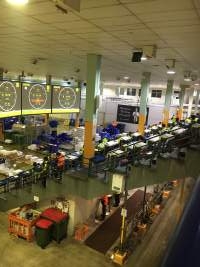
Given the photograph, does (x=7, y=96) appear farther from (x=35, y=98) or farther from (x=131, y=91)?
(x=131, y=91)

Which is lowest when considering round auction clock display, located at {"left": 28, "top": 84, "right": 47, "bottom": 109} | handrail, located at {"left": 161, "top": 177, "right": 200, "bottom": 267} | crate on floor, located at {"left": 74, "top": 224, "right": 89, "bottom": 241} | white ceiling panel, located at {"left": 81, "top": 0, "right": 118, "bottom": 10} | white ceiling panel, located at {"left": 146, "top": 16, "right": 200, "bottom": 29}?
crate on floor, located at {"left": 74, "top": 224, "right": 89, "bottom": 241}

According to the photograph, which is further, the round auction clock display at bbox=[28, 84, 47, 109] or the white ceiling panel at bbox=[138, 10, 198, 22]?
the round auction clock display at bbox=[28, 84, 47, 109]

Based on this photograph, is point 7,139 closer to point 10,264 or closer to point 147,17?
point 10,264

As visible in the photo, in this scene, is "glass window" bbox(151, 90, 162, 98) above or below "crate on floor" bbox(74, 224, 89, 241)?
above

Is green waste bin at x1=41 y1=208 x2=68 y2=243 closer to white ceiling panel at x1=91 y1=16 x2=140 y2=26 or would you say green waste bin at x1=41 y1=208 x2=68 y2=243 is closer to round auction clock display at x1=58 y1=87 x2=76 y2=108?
white ceiling panel at x1=91 y1=16 x2=140 y2=26

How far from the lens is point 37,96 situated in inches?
595

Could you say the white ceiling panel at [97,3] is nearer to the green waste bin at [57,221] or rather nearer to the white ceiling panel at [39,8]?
the white ceiling panel at [39,8]

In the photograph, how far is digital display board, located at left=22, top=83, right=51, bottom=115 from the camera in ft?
47.6

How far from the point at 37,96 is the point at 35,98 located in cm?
19

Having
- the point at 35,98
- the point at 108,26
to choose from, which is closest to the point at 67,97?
the point at 35,98

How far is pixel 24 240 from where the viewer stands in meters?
8.54

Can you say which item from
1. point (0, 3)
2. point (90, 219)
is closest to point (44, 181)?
point (90, 219)

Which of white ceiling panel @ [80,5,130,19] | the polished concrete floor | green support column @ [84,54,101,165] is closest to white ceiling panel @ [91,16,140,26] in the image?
white ceiling panel @ [80,5,130,19]

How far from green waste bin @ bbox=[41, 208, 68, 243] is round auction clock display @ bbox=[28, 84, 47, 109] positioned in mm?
7990
